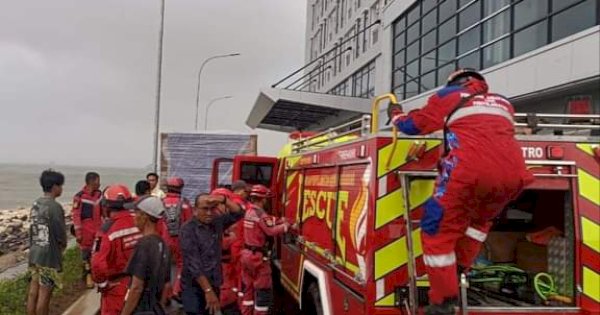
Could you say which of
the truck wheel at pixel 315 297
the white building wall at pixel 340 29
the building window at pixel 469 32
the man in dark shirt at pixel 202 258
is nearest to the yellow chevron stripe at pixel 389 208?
the truck wheel at pixel 315 297

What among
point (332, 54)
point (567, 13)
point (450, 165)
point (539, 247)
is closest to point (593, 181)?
point (539, 247)

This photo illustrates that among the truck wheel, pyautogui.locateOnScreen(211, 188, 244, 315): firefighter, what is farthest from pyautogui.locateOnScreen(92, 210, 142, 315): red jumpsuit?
the truck wheel

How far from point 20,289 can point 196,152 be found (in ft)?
22.6

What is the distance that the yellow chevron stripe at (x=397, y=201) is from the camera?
4.25 metres

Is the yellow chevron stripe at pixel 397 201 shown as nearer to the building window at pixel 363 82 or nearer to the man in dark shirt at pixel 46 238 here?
the man in dark shirt at pixel 46 238

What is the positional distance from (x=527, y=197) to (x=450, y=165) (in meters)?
1.70

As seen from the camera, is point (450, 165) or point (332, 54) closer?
point (450, 165)

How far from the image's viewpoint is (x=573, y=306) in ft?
14.2

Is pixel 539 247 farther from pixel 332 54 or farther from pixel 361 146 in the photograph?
pixel 332 54

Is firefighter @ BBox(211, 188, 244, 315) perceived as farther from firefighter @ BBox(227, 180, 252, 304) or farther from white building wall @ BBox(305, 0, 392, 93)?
white building wall @ BBox(305, 0, 392, 93)

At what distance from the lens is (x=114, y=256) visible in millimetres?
5238

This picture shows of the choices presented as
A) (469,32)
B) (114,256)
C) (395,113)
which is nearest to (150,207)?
(114,256)

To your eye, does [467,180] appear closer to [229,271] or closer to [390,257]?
[390,257]

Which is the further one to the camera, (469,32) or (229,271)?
(469,32)
